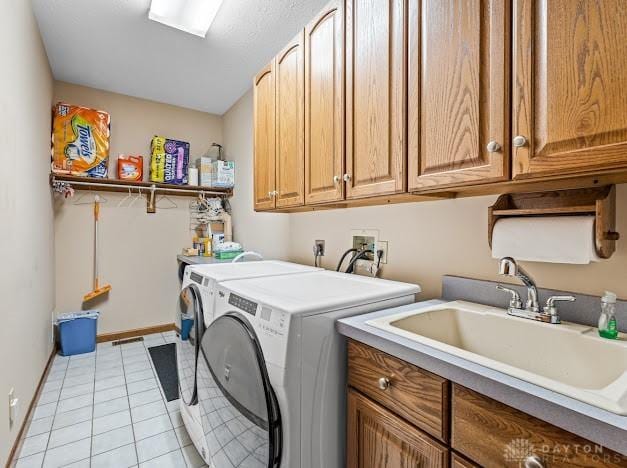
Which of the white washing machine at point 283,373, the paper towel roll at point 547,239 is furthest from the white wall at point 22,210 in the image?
the paper towel roll at point 547,239

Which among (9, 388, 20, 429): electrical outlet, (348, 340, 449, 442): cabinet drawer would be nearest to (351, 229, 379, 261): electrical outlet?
(348, 340, 449, 442): cabinet drawer

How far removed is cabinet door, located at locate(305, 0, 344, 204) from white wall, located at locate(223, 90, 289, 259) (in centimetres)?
100

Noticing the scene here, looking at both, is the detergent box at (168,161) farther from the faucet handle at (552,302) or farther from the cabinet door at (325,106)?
the faucet handle at (552,302)

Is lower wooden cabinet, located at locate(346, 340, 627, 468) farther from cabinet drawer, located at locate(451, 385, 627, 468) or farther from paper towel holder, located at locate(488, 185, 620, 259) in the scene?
paper towel holder, located at locate(488, 185, 620, 259)

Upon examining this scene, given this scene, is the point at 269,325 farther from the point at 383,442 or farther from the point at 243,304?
the point at 383,442

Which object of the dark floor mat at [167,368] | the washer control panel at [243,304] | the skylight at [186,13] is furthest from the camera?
the dark floor mat at [167,368]

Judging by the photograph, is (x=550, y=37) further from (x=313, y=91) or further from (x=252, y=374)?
(x=252, y=374)

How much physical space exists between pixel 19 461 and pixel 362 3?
2778 millimetres

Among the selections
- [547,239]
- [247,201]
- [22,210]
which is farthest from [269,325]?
[247,201]

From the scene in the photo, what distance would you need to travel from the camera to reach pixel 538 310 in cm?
101

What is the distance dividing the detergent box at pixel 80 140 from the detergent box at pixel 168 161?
0.42 m

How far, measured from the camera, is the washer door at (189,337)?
1542 millimetres

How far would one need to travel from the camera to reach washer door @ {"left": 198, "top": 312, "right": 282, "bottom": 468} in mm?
984

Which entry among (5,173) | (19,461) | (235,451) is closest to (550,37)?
(235,451)
